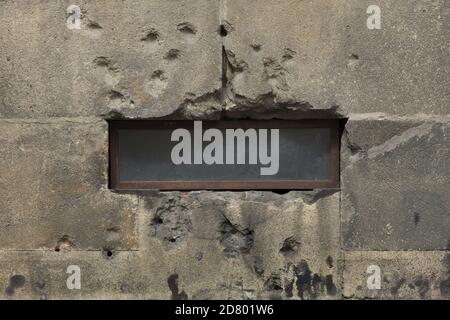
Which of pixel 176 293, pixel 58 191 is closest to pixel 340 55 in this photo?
pixel 176 293

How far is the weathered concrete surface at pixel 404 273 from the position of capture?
3.43 meters

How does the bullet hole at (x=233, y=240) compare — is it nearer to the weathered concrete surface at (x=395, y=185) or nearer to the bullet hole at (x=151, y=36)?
the weathered concrete surface at (x=395, y=185)

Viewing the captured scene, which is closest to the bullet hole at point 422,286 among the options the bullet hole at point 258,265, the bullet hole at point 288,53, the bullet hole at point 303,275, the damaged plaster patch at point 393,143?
the bullet hole at point 303,275

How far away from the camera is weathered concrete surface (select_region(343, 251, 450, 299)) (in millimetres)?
3428

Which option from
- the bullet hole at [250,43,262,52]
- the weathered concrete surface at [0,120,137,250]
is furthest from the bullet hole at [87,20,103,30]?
the bullet hole at [250,43,262,52]

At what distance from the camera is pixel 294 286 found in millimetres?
3443

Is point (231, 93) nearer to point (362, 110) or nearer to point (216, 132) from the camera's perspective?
point (216, 132)

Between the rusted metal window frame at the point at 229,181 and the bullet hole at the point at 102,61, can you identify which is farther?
the rusted metal window frame at the point at 229,181

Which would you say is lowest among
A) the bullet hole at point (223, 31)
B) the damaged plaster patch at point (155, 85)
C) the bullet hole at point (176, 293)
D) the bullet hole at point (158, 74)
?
the bullet hole at point (176, 293)

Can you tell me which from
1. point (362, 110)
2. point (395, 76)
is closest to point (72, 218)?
point (362, 110)

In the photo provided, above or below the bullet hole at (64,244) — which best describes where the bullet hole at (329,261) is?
below

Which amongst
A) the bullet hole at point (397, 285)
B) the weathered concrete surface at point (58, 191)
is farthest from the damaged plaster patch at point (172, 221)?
the bullet hole at point (397, 285)

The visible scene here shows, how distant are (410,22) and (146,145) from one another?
1.40 metres

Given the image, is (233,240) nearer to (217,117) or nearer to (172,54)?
(217,117)
